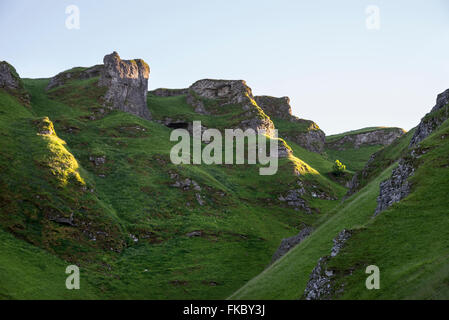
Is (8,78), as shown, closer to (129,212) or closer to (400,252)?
(129,212)

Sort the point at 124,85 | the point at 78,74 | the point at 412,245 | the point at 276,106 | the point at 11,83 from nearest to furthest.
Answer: the point at 412,245 → the point at 11,83 → the point at 124,85 → the point at 78,74 → the point at 276,106

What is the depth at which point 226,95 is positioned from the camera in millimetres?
170875

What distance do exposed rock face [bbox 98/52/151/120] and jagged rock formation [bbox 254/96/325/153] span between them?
64.2 meters

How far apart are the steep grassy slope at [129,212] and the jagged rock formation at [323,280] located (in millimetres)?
23302

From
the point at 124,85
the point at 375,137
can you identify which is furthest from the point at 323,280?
the point at 375,137

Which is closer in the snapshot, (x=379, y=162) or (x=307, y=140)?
(x=379, y=162)

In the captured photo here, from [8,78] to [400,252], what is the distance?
11432cm

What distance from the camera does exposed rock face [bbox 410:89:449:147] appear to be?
158 feet

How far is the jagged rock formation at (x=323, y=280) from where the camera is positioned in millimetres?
28516

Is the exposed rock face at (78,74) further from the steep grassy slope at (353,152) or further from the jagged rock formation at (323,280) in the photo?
the jagged rock formation at (323,280)

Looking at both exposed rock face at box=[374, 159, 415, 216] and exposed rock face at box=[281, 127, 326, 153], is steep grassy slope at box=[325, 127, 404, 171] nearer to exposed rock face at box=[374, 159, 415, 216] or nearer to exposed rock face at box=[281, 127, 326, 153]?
exposed rock face at box=[281, 127, 326, 153]

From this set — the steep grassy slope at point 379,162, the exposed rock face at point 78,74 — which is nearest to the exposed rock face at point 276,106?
the exposed rock face at point 78,74

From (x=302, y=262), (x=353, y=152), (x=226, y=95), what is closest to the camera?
(x=302, y=262)
